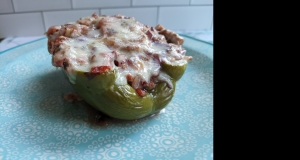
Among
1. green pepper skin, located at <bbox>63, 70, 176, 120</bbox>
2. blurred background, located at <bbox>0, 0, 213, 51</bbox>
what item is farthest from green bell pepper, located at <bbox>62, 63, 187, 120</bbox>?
blurred background, located at <bbox>0, 0, 213, 51</bbox>

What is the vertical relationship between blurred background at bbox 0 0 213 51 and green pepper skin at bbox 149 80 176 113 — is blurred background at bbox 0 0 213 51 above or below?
above

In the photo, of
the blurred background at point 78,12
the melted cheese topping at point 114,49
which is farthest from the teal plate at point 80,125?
the blurred background at point 78,12

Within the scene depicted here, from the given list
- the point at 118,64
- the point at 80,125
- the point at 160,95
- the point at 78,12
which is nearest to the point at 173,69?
the point at 160,95

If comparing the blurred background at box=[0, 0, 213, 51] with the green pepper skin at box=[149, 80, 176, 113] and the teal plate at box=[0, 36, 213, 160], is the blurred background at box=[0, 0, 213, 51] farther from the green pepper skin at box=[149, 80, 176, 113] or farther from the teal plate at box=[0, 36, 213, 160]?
the green pepper skin at box=[149, 80, 176, 113]

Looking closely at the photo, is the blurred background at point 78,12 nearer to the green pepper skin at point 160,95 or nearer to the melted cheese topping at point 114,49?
the melted cheese topping at point 114,49

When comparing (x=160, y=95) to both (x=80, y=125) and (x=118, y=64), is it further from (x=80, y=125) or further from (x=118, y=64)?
(x=80, y=125)

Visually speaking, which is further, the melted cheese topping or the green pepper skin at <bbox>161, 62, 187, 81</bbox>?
the green pepper skin at <bbox>161, 62, 187, 81</bbox>

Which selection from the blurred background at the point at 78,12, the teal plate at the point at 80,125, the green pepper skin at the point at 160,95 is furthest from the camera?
the blurred background at the point at 78,12
